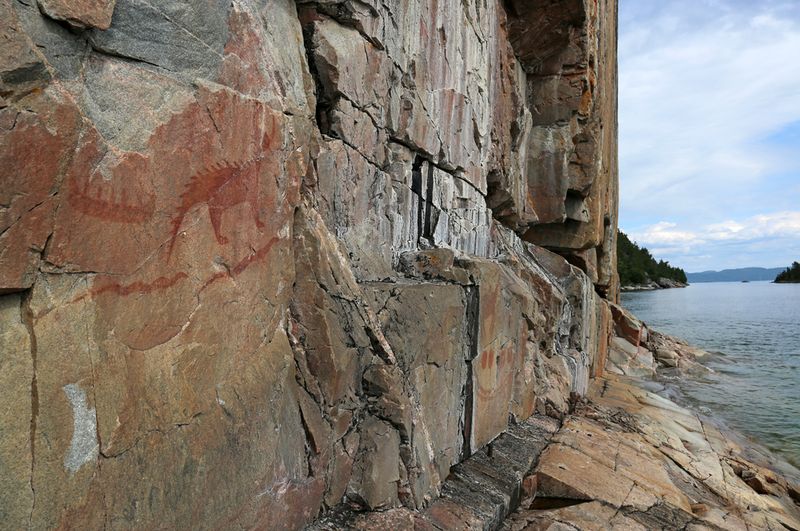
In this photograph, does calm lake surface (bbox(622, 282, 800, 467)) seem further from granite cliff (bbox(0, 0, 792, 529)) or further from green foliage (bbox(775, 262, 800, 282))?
green foliage (bbox(775, 262, 800, 282))

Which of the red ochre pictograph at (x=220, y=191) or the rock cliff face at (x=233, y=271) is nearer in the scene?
the rock cliff face at (x=233, y=271)

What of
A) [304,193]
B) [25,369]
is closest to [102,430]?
[25,369]

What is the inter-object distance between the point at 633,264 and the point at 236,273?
290 feet

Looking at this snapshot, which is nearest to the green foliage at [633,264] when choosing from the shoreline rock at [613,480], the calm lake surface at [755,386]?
→ the calm lake surface at [755,386]

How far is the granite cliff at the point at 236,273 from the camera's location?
2266 mm

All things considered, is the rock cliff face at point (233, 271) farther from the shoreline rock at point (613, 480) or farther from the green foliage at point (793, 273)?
the green foliage at point (793, 273)

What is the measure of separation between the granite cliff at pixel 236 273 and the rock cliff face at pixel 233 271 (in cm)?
1

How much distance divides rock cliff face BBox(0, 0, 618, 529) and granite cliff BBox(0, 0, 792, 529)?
0.01 metres

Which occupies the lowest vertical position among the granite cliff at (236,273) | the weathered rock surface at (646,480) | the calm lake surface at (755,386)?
the calm lake surface at (755,386)

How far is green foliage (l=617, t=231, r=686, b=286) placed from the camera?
79.6 m

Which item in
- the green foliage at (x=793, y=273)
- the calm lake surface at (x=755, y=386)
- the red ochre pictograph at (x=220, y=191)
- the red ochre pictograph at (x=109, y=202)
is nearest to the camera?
the red ochre pictograph at (x=109, y=202)

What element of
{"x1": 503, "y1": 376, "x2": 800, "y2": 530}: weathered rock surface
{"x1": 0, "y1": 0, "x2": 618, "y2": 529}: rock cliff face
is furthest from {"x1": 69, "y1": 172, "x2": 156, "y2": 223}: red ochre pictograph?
{"x1": 503, "y1": 376, "x2": 800, "y2": 530}: weathered rock surface

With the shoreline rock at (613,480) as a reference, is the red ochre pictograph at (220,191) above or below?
above

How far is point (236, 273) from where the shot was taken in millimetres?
3287
